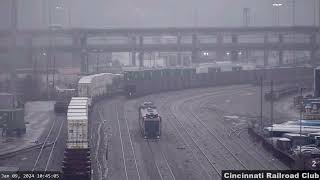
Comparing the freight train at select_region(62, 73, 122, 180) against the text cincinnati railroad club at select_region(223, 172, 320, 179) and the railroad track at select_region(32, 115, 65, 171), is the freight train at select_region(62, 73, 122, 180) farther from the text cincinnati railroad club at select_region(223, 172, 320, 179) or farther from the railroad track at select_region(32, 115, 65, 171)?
the text cincinnati railroad club at select_region(223, 172, 320, 179)

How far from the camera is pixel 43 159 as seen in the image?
1744 cm

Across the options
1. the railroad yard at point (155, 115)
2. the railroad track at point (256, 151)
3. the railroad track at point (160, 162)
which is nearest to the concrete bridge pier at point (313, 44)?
the railroad yard at point (155, 115)

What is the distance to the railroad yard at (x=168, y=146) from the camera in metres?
16.2

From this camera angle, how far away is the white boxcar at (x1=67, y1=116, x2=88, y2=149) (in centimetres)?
1552

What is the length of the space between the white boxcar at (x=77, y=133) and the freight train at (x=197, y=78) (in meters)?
18.6

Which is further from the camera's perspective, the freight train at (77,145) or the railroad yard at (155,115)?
the railroad yard at (155,115)

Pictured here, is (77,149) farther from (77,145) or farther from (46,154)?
(46,154)

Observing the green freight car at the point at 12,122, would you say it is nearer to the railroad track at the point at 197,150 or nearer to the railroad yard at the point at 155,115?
the railroad yard at the point at 155,115

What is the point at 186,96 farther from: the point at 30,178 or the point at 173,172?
the point at 30,178

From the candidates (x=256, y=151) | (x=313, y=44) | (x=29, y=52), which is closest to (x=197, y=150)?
(x=256, y=151)

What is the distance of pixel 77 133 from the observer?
51.7 feet

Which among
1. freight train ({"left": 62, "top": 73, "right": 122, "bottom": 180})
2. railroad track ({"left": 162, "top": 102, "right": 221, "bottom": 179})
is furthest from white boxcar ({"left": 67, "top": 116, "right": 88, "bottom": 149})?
railroad track ({"left": 162, "top": 102, "right": 221, "bottom": 179})

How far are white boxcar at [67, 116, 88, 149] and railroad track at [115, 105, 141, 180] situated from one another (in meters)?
1.54

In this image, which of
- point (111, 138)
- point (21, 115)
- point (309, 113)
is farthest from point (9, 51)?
point (309, 113)
